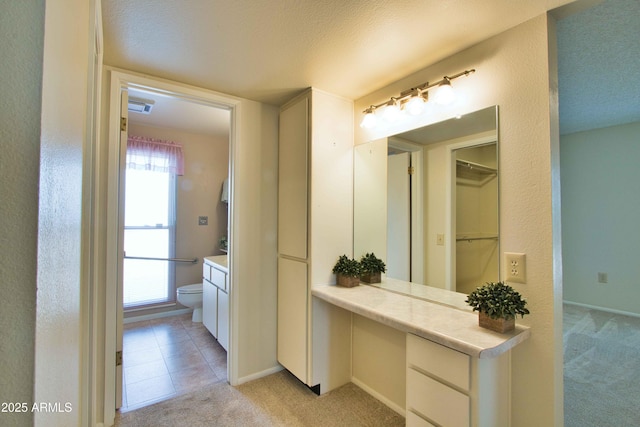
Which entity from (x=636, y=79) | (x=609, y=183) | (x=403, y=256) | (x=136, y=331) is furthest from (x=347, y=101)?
(x=609, y=183)

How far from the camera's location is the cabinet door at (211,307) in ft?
9.09

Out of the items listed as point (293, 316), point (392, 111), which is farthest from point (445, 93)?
point (293, 316)

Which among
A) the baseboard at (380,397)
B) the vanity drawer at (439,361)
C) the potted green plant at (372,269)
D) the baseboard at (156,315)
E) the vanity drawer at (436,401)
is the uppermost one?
the potted green plant at (372,269)

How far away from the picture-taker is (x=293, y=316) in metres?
2.22

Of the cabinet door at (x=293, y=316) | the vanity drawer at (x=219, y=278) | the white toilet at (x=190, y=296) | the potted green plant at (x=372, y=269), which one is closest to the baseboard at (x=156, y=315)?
the white toilet at (x=190, y=296)

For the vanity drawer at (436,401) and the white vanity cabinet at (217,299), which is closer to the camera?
the vanity drawer at (436,401)

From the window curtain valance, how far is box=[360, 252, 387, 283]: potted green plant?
2810 mm

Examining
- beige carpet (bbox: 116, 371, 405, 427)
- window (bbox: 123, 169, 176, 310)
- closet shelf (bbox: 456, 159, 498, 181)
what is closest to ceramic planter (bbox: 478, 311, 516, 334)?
closet shelf (bbox: 456, 159, 498, 181)

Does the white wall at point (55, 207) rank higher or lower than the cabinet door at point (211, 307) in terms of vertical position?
higher

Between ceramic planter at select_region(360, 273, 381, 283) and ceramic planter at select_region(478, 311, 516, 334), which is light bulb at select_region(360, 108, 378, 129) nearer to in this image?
ceramic planter at select_region(360, 273, 381, 283)

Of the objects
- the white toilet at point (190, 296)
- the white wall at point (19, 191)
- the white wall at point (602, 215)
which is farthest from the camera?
the white wall at point (602, 215)

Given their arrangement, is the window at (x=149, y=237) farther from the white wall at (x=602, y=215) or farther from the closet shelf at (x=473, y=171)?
the white wall at (x=602, y=215)

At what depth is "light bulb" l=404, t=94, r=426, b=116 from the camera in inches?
68.6

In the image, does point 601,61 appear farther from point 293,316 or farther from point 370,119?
point 293,316
